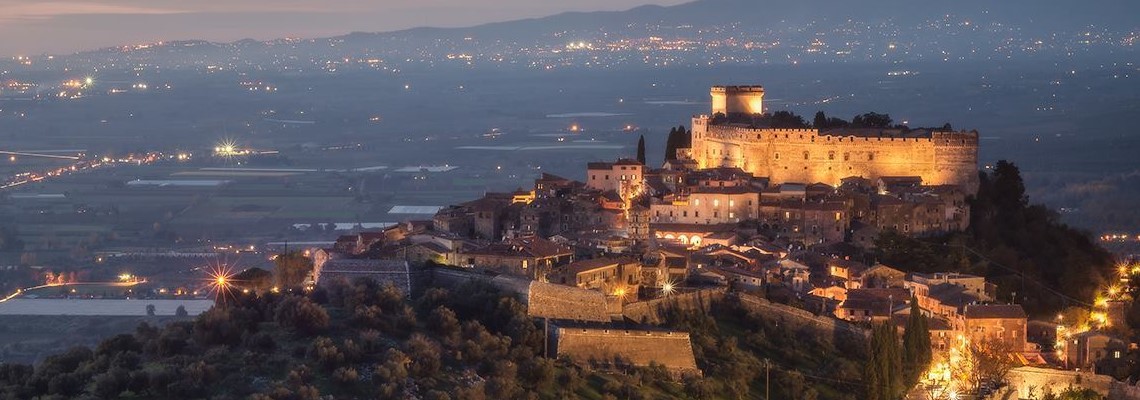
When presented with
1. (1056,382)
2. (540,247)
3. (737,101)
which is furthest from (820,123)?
(1056,382)

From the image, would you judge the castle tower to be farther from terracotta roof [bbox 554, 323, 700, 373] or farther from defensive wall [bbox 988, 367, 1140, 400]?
terracotta roof [bbox 554, 323, 700, 373]

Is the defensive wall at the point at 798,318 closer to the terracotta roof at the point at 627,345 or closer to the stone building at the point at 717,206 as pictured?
the terracotta roof at the point at 627,345

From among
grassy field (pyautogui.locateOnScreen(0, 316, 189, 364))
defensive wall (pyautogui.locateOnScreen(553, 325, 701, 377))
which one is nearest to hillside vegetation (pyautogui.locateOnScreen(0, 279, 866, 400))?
defensive wall (pyautogui.locateOnScreen(553, 325, 701, 377))

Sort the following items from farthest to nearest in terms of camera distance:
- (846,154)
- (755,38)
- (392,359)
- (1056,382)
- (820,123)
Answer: (755,38) → (820,123) → (846,154) → (1056,382) → (392,359)

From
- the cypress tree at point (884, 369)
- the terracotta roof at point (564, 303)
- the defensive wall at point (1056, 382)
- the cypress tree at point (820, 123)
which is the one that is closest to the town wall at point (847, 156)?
the cypress tree at point (820, 123)

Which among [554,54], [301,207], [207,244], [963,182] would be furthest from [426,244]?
[554,54]

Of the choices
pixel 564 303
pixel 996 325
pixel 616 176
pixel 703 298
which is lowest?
pixel 996 325

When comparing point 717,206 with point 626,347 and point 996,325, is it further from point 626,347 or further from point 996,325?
point 626,347
